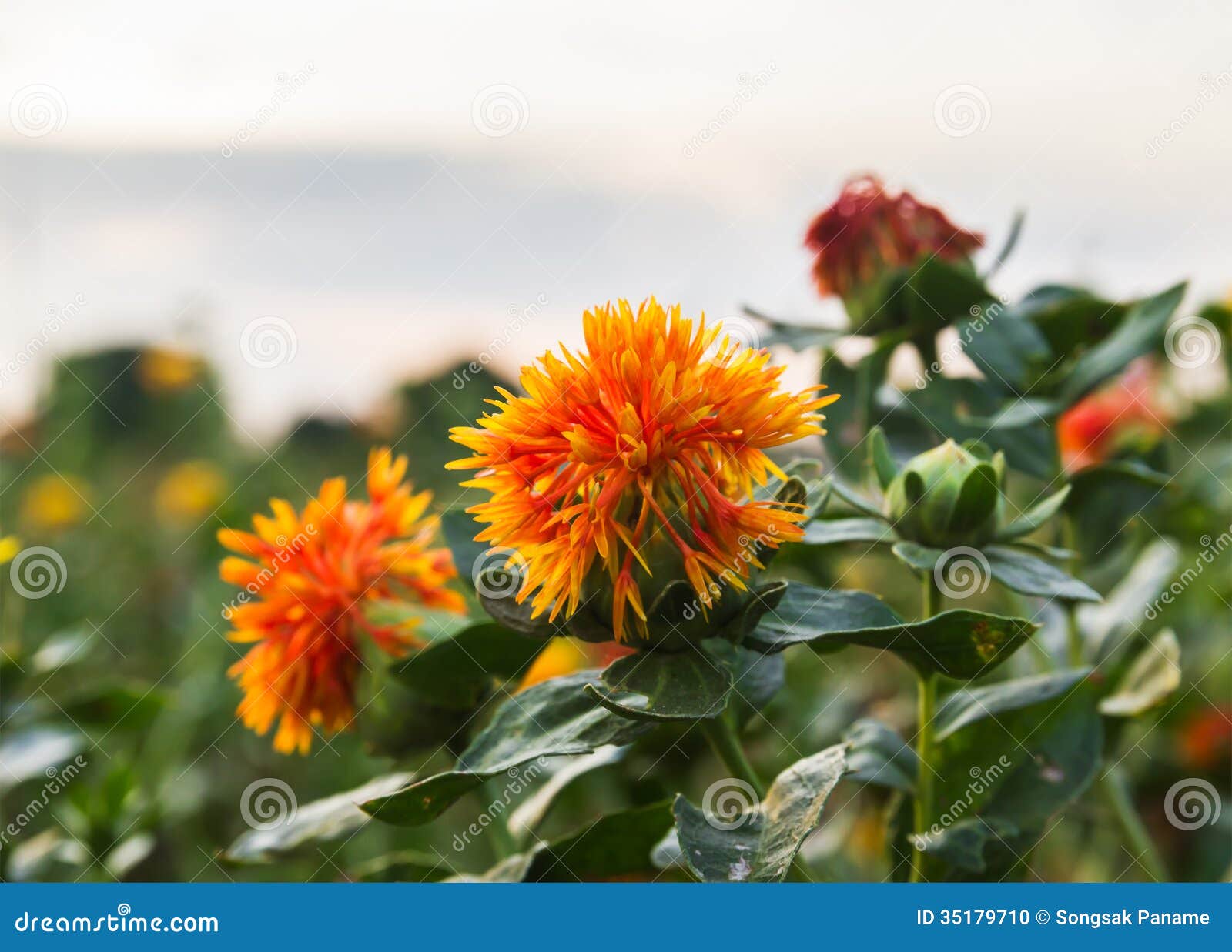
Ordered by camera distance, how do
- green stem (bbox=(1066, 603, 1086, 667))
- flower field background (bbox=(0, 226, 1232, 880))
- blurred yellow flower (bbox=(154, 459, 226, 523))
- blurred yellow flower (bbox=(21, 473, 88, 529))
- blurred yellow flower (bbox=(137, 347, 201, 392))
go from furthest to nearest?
blurred yellow flower (bbox=(137, 347, 201, 392))
blurred yellow flower (bbox=(154, 459, 226, 523))
blurred yellow flower (bbox=(21, 473, 88, 529))
green stem (bbox=(1066, 603, 1086, 667))
flower field background (bbox=(0, 226, 1232, 880))

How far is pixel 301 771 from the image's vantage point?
6.62ft

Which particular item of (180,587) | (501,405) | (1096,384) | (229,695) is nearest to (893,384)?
(1096,384)

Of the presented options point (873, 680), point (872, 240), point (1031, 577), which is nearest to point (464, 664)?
point (1031, 577)

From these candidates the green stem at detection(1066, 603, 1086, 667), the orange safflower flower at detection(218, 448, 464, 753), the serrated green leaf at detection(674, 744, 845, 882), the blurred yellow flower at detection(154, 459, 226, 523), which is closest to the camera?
the serrated green leaf at detection(674, 744, 845, 882)

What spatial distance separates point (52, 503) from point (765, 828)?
2.14m

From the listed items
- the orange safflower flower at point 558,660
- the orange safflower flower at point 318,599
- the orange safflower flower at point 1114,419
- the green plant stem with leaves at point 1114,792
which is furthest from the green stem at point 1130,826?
the orange safflower flower at point 318,599

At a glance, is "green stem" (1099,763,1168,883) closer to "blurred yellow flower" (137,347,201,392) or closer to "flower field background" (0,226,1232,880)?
"flower field background" (0,226,1232,880)

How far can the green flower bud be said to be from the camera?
0.59m

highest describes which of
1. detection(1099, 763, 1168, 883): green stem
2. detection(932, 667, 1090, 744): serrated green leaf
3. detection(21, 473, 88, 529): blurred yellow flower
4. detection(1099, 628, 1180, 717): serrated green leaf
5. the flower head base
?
detection(21, 473, 88, 529): blurred yellow flower

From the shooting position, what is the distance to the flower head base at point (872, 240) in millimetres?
811

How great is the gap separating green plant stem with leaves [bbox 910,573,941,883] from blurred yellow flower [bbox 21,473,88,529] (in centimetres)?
201

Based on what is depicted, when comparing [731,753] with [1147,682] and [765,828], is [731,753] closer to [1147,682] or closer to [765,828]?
[765,828]

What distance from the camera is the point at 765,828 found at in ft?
1.71

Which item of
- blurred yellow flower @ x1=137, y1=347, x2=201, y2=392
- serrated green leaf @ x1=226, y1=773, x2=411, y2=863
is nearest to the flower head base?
serrated green leaf @ x1=226, y1=773, x2=411, y2=863
